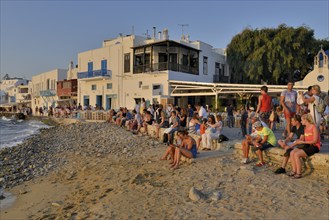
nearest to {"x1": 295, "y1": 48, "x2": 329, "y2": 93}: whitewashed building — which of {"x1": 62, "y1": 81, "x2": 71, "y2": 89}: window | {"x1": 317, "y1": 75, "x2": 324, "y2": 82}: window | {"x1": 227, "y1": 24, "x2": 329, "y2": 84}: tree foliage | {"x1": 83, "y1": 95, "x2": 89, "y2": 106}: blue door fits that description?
{"x1": 317, "y1": 75, "x2": 324, "y2": 82}: window

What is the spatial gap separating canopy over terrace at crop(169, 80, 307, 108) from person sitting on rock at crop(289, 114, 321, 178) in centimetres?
1353

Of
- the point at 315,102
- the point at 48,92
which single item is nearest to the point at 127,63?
the point at 48,92

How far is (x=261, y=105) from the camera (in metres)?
8.68

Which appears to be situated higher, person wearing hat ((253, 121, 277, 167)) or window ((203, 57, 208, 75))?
window ((203, 57, 208, 75))

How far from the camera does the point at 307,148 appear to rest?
596 cm

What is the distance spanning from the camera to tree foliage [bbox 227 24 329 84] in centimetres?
2658

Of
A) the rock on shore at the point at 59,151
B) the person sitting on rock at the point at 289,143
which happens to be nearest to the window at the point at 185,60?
the rock on shore at the point at 59,151

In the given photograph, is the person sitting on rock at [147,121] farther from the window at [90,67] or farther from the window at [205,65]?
the window at [90,67]

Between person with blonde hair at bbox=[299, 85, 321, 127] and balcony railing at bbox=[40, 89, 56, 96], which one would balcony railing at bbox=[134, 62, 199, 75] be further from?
balcony railing at bbox=[40, 89, 56, 96]

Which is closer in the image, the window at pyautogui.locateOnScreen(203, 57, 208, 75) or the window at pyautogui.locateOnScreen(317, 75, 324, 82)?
the window at pyautogui.locateOnScreen(317, 75, 324, 82)

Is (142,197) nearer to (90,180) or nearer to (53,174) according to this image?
(90,180)

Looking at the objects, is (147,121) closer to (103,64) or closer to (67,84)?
(103,64)

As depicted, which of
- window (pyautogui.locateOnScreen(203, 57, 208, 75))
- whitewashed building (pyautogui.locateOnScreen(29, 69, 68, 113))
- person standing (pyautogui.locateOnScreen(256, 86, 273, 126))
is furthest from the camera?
whitewashed building (pyautogui.locateOnScreen(29, 69, 68, 113))

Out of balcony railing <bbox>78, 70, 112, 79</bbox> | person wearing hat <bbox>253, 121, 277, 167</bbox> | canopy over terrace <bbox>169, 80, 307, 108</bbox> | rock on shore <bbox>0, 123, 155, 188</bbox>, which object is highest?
balcony railing <bbox>78, 70, 112, 79</bbox>
